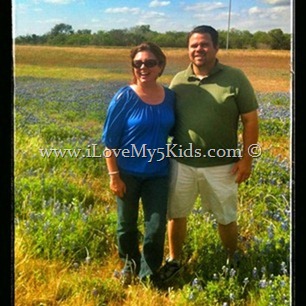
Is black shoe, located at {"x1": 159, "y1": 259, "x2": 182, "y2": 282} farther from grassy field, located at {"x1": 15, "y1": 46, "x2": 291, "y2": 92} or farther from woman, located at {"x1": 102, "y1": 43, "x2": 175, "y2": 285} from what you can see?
grassy field, located at {"x1": 15, "y1": 46, "x2": 291, "y2": 92}

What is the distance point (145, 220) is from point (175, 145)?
39 cm

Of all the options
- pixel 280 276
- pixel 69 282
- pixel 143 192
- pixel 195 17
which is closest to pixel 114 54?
pixel 195 17

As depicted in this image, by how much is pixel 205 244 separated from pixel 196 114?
65 cm

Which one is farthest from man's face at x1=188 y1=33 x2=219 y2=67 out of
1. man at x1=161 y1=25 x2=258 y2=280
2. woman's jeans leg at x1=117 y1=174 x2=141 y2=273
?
woman's jeans leg at x1=117 y1=174 x2=141 y2=273

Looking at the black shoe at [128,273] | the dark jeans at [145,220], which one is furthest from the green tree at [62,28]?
the black shoe at [128,273]

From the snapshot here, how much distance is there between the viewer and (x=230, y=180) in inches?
125

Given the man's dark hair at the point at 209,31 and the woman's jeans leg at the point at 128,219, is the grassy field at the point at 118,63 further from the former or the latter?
the woman's jeans leg at the point at 128,219

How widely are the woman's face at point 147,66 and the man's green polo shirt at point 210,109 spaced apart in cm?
10

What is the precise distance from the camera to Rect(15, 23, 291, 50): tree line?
306 centimetres

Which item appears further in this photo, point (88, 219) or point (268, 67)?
point (88, 219)

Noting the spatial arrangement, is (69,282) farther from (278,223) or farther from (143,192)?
(278,223)

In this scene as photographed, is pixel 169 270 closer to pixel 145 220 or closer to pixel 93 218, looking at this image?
pixel 145 220

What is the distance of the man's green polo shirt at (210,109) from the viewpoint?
3049mm

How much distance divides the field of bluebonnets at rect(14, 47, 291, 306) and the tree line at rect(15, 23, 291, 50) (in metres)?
0.14
